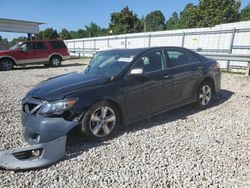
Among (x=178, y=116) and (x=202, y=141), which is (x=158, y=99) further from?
(x=202, y=141)

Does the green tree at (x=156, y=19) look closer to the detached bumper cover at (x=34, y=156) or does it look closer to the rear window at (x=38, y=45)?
the rear window at (x=38, y=45)

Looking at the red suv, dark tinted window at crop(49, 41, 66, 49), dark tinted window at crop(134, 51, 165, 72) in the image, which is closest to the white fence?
dark tinted window at crop(49, 41, 66, 49)

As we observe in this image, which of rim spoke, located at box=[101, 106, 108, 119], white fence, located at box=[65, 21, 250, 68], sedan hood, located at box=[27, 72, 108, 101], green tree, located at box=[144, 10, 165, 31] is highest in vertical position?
green tree, located at box=[144, 10, 165, 31]

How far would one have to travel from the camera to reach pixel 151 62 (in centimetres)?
487

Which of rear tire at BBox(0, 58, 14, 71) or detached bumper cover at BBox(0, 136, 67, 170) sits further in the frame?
rear tire at BBox(0, 58, 14, 71)

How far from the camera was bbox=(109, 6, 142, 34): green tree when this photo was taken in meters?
46.5

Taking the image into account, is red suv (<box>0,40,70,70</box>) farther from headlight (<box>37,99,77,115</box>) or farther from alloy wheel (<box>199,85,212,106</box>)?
headlight (<box>37,99,77,115</box>)

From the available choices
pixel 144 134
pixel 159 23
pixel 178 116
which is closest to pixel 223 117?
pixel 178 116

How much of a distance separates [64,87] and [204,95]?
11.5 feet

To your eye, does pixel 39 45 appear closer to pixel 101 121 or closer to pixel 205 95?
pixel 205 95

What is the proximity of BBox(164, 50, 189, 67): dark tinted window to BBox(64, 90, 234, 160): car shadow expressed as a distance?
3.78 feet

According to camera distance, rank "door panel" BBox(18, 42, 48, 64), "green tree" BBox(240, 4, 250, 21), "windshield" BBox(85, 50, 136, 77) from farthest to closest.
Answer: "green tree" BBox(240, 4, 250, 21) < "door panel" BBox(18, 42, 48, 64) < "windshield" BBox(85, 50, 136, 77)

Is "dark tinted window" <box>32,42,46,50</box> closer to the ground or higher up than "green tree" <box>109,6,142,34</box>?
closer to the ground

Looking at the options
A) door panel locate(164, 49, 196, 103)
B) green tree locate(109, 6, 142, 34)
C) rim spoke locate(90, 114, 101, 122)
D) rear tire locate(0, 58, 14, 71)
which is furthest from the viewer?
green tree locate(109, 6, 142, 34)
